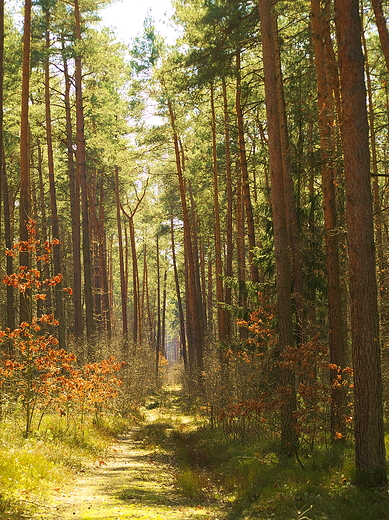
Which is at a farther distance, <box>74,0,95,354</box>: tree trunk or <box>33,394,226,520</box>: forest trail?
<box>74,0,95,354</box>: tree trunk

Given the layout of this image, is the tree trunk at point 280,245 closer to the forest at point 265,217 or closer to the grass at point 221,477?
the forest at point 265,217

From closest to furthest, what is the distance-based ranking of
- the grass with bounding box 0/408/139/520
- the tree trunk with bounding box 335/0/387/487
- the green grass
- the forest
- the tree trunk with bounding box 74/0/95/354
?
the green grass, the grass with bounding box 0/408/139/520, the tree trunk with bounding box 335/0/387/487, the forest, the tree trunk with bounding box 74/0/95/354

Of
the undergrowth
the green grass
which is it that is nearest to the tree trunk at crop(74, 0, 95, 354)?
the undergrowth

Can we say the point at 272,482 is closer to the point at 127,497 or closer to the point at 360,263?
the point at 127,497

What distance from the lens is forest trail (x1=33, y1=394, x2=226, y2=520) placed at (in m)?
6.20

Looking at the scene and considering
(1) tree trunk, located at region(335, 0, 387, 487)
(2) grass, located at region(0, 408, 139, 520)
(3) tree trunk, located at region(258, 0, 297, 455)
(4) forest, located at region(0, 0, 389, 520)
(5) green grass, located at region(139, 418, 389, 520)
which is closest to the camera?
(5) green grass, located at region(139, 418, 389, 520)

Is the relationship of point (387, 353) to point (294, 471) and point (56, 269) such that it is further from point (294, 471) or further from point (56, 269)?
point (56, 269)

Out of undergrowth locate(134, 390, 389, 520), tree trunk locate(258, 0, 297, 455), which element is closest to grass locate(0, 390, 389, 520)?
undergrowth locate(134, 390, 389, 520)

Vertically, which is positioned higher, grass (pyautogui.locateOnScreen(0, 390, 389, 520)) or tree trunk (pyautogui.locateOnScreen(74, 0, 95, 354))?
tree trunk (pyautogui.locateOnScreen(74, 0, 95, 354))

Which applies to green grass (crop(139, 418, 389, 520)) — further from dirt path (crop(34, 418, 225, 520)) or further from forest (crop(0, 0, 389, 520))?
dirt path (crop(34, 418, 225, 520))

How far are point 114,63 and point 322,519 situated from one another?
683 inches

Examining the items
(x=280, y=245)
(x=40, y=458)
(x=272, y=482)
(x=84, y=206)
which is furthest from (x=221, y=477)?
(x=84, y=206)

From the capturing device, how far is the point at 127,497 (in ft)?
23.8

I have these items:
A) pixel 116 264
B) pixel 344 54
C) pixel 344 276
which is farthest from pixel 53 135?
pixel 116 264
